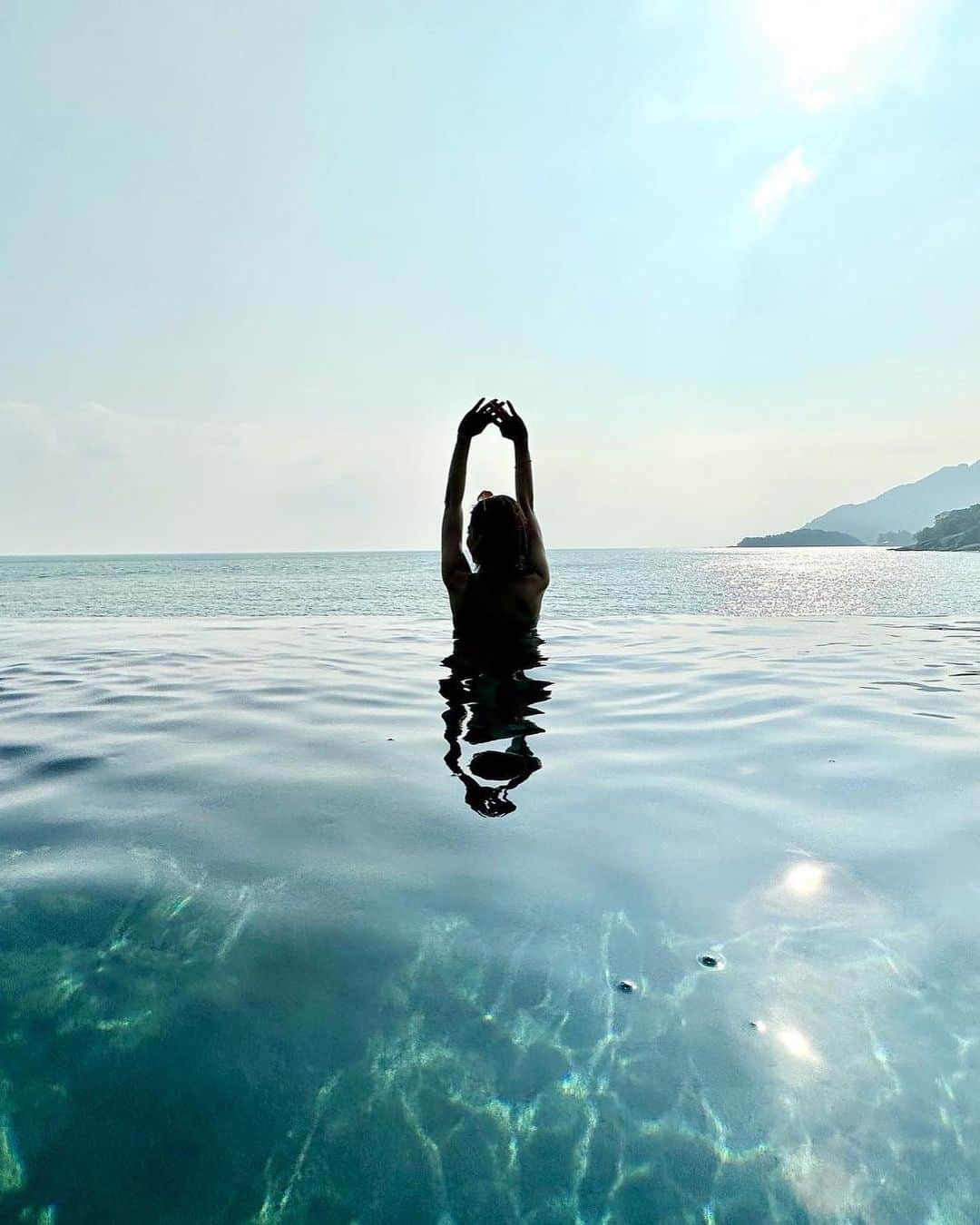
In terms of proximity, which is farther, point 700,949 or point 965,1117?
point 700,949

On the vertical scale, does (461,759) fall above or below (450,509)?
below

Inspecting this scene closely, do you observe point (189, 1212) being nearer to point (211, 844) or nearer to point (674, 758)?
point (211, 844)

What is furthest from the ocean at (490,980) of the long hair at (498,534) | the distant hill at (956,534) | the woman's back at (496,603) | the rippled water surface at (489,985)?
the distant hill at (956,534)

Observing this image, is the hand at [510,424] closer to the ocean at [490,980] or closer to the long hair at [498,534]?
the long hair at [498,534]

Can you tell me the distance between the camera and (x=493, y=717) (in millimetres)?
5863

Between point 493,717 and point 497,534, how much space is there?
200 cm

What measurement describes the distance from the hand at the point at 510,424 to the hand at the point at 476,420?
0.04 metres

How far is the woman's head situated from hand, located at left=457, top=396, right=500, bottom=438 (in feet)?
2.25

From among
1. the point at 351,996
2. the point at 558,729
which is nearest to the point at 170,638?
the point at 558,729

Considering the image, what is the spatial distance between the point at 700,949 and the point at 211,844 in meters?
2.20

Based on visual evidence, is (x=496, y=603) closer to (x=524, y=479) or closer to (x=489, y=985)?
(x=524, y=479)

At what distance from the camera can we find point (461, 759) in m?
4.54

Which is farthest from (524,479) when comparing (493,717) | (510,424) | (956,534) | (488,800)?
(956,534)

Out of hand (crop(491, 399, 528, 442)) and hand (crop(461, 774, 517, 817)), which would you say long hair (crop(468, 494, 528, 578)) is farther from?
hand (crop(461, 774, 517, 817))
